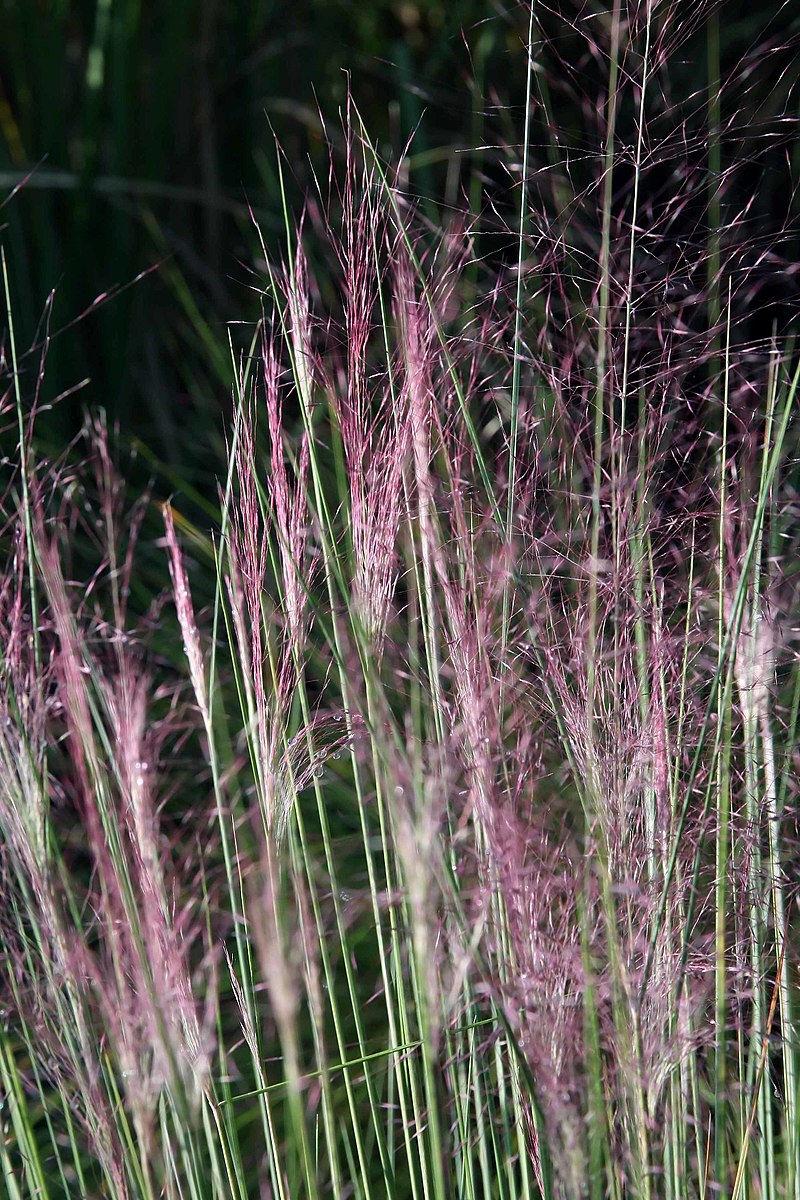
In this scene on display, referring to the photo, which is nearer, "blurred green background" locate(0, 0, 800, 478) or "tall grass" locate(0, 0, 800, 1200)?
"tall grass" locate(0, 0, 800, 1200)

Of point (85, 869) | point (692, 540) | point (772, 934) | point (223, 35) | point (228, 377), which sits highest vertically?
point (223, 35)

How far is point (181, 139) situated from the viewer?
88.7 inches

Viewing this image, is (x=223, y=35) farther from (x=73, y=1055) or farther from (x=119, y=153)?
(x=73, y=1055)

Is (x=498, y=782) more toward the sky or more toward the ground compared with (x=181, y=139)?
more toward the ground

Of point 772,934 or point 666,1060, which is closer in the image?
point 666,1060

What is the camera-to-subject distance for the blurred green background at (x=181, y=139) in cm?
200

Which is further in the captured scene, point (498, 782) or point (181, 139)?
point (181, 139)

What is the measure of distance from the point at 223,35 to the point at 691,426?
202 centimetres

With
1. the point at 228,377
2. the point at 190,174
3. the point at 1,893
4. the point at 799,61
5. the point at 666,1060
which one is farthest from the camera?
the point at 190,174

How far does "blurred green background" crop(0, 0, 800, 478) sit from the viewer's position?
2000 millimetres

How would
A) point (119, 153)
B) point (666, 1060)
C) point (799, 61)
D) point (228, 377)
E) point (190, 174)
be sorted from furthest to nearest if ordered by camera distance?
point (190, 174)
point (119, 153)
point (799, 61)
point (228, 377)
point (666, 1060)

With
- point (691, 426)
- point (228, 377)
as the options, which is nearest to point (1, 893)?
point (691, 426)

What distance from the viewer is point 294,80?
7.29 feet

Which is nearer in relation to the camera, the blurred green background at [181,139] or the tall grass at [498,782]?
the tall grass at [498,782]
